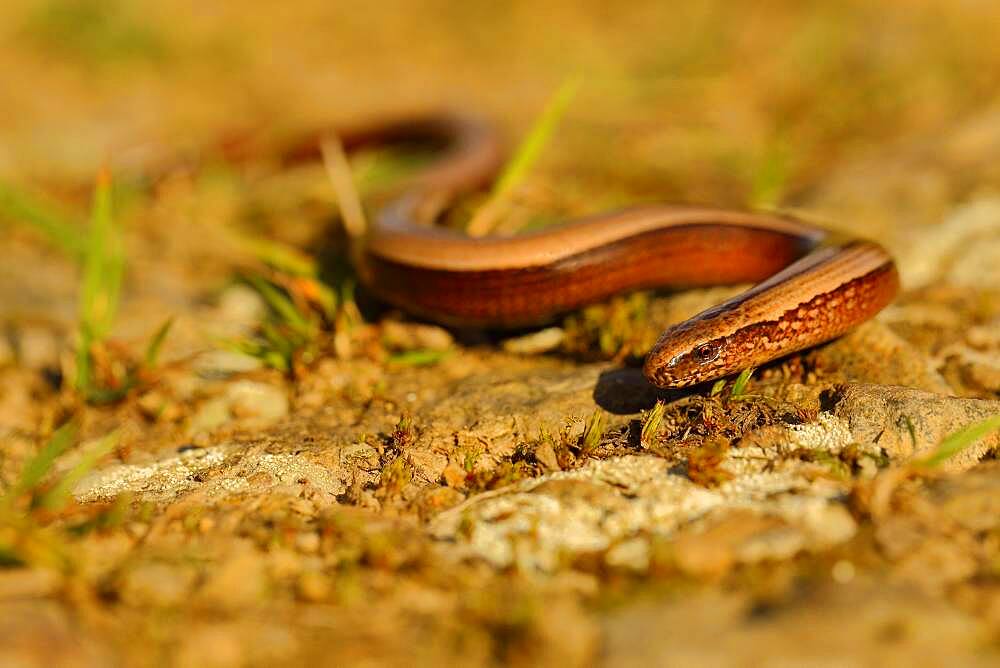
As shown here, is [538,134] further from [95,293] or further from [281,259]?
[95,293]

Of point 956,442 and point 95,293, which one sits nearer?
point 956,442

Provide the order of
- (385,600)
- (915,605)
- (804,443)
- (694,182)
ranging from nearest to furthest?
(915,605)
(385,600)
(804,443)
(694,182)

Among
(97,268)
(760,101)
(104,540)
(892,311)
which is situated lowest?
(104,540)

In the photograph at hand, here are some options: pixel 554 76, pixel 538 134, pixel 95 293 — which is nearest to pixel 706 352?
pixel 538 134

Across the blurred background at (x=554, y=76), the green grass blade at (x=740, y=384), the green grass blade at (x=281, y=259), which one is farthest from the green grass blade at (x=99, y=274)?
the blurred background at (x=554, y=76)

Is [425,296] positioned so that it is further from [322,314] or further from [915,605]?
[915,605]

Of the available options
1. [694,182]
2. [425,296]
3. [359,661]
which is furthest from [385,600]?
[694,182]
